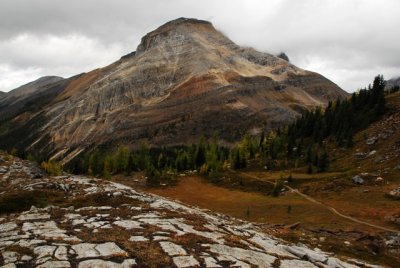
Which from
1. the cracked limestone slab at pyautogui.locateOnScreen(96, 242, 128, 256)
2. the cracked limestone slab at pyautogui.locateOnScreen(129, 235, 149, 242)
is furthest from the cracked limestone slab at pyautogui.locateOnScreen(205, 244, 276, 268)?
the cracked limestone slab at pyautogui.locateOnScreen(96, 242, 128, 256)

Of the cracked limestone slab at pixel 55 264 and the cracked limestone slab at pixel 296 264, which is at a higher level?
the cracked limestone slab at pixel 55 264

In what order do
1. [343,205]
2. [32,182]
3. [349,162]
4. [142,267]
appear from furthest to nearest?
[349,162] → [343,205] → [32,182] → [142,267]

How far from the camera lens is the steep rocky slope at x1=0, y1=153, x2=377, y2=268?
22203 mm

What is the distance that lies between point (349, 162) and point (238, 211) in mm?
53104

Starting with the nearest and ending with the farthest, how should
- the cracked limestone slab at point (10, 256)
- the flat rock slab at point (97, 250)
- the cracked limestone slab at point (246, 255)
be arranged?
the cracked limestone slab at point (10, 256)
the flat rock slab at point (97, 250)
the cracked limestone slab at point (246, 255)

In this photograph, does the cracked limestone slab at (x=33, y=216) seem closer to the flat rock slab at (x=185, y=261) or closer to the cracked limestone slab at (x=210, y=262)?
the flat rock slab at (x=185, y=261)

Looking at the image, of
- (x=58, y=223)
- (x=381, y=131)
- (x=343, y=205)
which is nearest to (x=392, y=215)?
(x=343, y=205)

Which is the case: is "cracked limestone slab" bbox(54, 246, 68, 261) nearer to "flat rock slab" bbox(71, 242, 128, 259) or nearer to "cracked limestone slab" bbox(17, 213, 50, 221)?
"flat rock slab" bbox(71, 242, 128, 259)

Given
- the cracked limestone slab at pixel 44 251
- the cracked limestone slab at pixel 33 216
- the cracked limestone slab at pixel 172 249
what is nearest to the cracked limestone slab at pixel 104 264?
the cracked limestone slab at pixel 44 251

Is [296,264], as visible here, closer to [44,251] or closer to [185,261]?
[185,261]

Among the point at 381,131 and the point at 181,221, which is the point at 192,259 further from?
the point at 381,131

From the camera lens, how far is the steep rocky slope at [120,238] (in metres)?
22.2

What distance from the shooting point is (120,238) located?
2559cm

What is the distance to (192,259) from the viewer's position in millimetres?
22812
